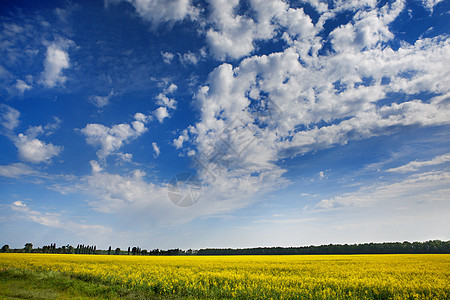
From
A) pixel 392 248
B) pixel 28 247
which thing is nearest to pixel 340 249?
pixel 392 248

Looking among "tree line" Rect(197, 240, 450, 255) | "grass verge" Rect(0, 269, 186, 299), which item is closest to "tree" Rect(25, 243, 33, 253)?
"grass verge" Rect(0, 269, 186, 299)

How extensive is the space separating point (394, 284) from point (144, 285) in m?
13.5

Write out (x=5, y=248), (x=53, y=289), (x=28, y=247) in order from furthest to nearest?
(x=28, y=247), (x=5, y=248), (x=53, y=289)

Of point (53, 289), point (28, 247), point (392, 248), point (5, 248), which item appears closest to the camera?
point (53, 289)

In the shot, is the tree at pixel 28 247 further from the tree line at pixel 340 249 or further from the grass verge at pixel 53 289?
the grass verge at pixel 53 289

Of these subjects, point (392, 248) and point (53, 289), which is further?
point (392, 248)

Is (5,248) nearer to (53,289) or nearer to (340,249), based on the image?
(53,289)

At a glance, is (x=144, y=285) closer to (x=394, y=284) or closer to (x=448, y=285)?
(x=394, y=284)

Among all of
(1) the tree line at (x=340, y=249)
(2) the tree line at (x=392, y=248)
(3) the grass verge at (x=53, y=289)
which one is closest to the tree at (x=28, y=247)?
(1) the tree line at (x=340, y=249)

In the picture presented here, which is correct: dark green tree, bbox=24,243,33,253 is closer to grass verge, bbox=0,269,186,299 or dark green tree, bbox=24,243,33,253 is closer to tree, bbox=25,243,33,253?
tree, bbox=25,243,33,253

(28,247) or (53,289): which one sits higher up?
(53,289)

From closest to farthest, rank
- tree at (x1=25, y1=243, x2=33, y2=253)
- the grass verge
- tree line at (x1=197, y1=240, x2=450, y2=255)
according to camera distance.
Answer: the grass verge, tree line at (x1=197, y1=240, x2=450, y2=255), tree at (x1=25, y1=243, x2=33, y2=253)

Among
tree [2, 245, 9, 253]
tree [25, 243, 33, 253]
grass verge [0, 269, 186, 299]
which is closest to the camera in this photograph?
grass verge [0, 269, 186, 299]

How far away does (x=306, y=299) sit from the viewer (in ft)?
34.7
